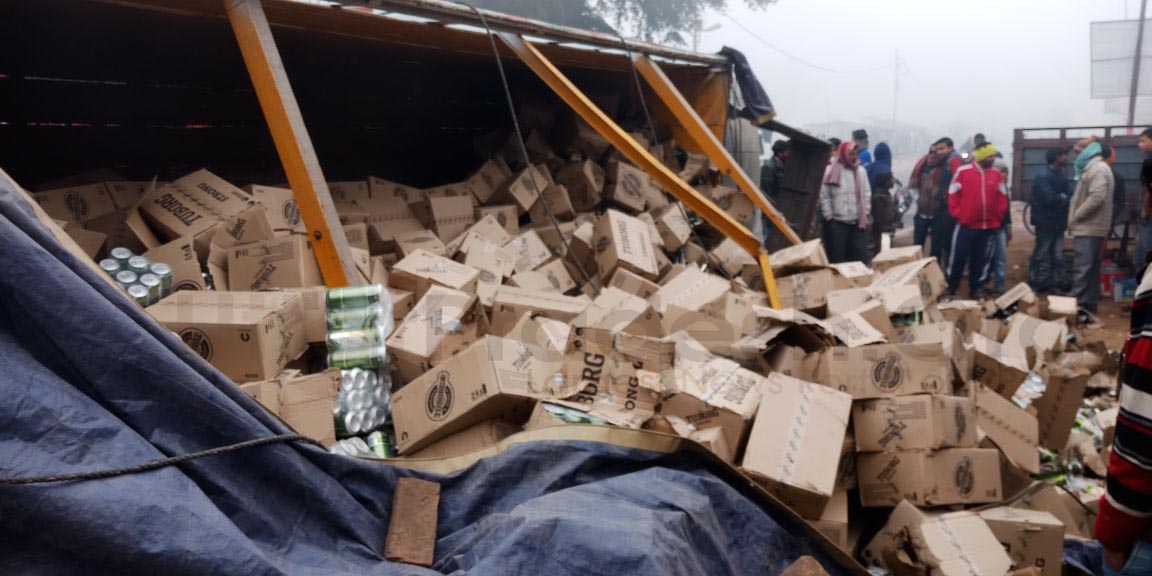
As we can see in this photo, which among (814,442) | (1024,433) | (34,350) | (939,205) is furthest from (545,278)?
(939,205)

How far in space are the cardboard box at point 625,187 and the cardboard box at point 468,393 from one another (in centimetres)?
378

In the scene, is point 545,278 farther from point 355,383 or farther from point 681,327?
point 355,383

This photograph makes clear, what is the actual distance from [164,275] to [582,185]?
148 inches

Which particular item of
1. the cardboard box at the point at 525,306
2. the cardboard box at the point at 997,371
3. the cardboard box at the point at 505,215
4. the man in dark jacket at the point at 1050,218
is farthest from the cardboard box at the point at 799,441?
the man in dark jacket at the point at 1050,218

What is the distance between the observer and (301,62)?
214 inches

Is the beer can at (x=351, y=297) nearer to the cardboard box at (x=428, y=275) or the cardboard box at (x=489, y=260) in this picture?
the cardboard box at (x=428, y=275)

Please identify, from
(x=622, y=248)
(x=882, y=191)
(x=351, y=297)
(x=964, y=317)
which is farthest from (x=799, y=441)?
(x=882, y=191)

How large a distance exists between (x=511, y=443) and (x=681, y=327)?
5.33 ft

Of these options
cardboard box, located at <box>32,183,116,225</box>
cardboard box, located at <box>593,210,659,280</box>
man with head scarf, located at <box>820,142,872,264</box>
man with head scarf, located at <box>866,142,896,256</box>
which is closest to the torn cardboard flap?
cardboard box, located at <box>593,210,659,280</box>

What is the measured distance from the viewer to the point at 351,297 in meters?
2.94

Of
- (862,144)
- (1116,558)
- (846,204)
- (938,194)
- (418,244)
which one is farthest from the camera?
(862,144)

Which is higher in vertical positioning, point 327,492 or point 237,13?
point 237,13

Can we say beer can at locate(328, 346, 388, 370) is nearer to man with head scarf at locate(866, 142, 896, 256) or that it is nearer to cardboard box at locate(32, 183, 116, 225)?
cardboard box at locate(32, 183, 116, 225)

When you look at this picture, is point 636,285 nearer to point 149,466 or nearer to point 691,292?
point 691,292
